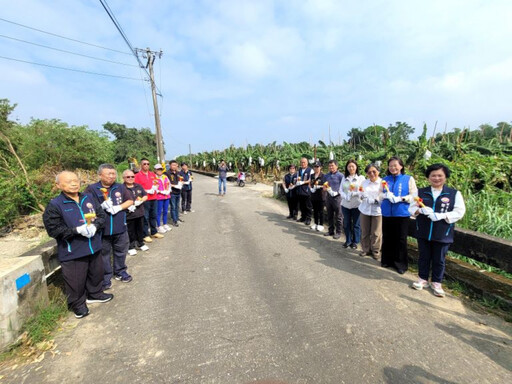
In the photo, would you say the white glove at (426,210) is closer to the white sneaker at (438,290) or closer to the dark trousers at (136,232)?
the white sneaker at (438,290)

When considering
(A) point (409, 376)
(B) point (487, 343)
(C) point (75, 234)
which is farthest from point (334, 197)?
(C) point (75, 234)

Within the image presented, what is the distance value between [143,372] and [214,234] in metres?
4.11

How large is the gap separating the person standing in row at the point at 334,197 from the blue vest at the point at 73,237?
180 inches

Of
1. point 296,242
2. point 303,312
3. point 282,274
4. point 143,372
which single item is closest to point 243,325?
point 303,312

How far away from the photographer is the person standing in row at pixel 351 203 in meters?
4.81

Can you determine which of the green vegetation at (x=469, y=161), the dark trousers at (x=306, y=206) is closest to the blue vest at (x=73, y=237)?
the dark trousers at (x=306, y=206)

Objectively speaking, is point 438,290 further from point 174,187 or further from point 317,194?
point 174,187

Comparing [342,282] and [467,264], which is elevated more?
[467,264]

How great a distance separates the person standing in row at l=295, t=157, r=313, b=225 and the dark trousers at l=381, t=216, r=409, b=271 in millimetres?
2782

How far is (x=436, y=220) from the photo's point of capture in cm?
311

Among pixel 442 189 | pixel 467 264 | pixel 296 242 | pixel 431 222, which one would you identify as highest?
pixel 442 189

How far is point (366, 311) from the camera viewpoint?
115 inches

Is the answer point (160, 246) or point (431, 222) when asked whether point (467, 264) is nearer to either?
point (431, 222)

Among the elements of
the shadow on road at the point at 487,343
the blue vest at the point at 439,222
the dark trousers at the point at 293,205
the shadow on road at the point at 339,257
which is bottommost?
the shadow on road at the point at 339,257
